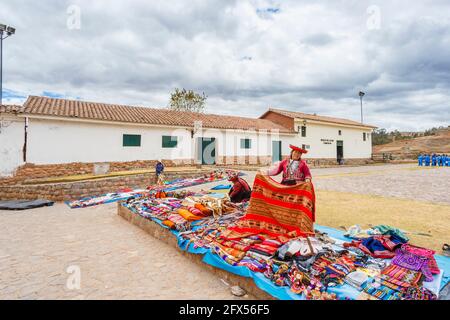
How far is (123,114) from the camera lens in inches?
675

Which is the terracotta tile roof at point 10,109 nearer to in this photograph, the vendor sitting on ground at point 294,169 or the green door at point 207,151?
the green door at point 207,151

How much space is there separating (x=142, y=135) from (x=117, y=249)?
42.0 ft

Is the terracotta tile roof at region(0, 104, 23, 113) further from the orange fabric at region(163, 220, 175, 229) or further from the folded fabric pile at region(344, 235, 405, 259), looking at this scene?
the folded fabric pile at region(344, 235, 405, 259)

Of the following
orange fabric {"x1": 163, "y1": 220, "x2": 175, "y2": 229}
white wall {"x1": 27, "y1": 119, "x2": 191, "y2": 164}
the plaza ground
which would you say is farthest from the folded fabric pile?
white wall {"x1": 27, "y1": 119, "x2": 191, "y2": 164}

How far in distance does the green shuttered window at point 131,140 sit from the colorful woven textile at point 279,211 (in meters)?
13.1

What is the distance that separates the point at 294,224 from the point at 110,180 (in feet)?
34.7

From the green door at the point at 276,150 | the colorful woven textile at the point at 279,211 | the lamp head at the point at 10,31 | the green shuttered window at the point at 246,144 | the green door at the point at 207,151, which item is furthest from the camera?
the green door at the point at 276,150

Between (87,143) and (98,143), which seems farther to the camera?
(98,143)

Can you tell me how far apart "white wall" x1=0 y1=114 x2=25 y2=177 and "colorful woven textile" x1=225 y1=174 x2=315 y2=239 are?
13.2 metres

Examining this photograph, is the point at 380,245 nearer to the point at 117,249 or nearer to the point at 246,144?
the point at 117,249

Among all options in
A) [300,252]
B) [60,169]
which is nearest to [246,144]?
[60,169]

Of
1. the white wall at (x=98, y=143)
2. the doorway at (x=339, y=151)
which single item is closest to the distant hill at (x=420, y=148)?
the doorway at (x=339, y=151)

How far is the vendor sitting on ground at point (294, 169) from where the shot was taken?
515 cm

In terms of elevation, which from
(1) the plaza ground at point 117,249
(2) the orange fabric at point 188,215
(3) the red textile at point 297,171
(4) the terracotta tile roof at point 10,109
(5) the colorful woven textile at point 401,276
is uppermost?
(4) the terracotta tile roof at point 10,109
